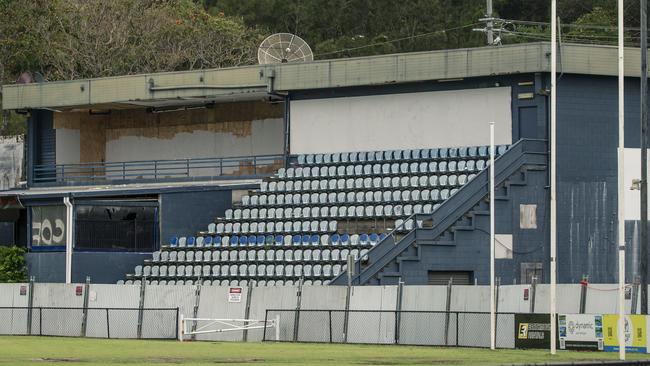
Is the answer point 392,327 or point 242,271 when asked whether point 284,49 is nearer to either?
point 242,271

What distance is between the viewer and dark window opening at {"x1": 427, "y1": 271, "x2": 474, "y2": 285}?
52250mm

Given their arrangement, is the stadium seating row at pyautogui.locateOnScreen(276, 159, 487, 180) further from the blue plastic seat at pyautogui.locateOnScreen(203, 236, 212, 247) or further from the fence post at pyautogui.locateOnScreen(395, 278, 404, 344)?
the fence post at pyautogui.locateOnScreen(395, 278, 404, 344)

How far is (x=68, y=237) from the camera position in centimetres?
5759

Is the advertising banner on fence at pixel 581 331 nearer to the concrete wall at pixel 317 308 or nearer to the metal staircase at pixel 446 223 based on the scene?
the concrete wall at pixel 317 308

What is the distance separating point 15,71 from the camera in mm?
88625

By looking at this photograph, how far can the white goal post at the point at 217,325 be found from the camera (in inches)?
1873

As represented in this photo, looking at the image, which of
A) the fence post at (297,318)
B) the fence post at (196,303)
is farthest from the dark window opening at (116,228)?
the fence post at (297,318)

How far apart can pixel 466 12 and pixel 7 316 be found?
5605 cm

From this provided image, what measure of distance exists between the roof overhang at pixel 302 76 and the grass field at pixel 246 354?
14.9 m

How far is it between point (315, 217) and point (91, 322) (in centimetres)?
1005

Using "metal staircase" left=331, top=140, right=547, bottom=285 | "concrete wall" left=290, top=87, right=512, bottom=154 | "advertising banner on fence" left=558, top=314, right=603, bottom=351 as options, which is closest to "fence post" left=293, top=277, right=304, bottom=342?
"metal staircase" left=331, top=140, right=547, bottom=285

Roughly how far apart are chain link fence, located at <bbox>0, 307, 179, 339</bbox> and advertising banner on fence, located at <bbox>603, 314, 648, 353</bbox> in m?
15.7

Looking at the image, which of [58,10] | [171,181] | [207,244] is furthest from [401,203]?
[58,10]

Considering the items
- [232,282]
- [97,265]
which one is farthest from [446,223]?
[97,265]
